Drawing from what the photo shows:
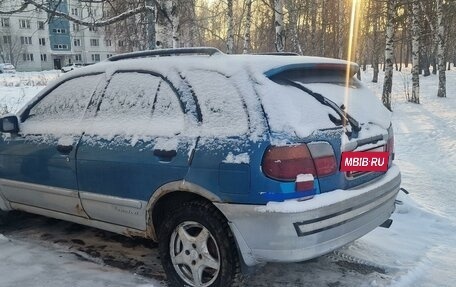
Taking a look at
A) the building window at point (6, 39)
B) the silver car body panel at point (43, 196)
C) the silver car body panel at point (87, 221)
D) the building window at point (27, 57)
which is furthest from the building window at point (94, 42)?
the silver car body panel at point (87, 221)

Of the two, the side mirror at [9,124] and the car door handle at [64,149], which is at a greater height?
the side mirror at [9,124]

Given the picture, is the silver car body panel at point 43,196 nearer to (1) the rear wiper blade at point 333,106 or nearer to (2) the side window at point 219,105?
(2) the side window at point 219,105

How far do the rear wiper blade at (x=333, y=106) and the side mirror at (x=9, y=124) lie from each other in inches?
106

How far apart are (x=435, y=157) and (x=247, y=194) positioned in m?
6.29

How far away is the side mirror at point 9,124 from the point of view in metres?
4.14

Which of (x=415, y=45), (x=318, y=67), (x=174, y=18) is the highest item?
(x=174, y=18)

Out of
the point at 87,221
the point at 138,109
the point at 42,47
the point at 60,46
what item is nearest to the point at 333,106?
the point at 138,109

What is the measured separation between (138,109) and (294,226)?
60.4 inches

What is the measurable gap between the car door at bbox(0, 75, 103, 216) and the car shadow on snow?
0.41 m

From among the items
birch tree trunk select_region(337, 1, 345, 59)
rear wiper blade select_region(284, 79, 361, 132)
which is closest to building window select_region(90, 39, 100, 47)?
birch tree trunk select_region(337, 1, 345, 59)

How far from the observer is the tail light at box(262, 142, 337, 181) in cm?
271

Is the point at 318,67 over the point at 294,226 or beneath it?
over

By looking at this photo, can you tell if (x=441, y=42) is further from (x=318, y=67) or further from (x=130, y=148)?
(x=130, y=148)

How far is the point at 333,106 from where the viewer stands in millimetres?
3102
